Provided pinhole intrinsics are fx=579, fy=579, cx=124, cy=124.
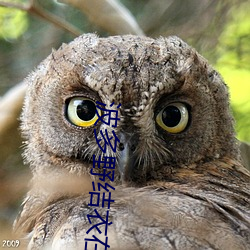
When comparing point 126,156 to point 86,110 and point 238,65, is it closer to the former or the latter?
point 86,110

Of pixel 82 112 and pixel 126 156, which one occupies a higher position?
pixel 82 112

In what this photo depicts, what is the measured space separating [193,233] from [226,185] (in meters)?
0.37

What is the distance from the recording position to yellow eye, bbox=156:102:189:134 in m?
1.78

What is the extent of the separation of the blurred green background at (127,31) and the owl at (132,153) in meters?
0.32

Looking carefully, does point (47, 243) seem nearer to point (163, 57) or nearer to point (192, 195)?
point (192, 195)

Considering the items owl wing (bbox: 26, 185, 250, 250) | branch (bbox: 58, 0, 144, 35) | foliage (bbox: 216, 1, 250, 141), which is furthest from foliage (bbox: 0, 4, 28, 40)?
owl wing (bbox: 26, 185, 250, 250)

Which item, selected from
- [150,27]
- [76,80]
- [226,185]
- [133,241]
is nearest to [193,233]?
[133,241]

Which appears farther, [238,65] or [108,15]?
[238,65]

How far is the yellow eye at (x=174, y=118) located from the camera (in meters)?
1.78

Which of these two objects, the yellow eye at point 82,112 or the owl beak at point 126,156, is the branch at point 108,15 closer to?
the yellow eye at point 82,112

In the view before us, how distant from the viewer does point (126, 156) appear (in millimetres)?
1702

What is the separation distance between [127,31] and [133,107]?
993 millimetres

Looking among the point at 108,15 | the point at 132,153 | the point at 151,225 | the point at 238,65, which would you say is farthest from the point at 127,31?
the point at 151,225

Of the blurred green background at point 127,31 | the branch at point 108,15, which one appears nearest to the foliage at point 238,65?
the blurred green background at point 127,31
